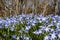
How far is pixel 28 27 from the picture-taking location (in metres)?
3.42

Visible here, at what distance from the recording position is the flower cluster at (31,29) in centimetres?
312

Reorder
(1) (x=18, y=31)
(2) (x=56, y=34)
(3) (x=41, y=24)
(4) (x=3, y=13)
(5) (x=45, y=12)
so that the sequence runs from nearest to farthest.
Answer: (2) (x=56, y=34) < (1) (x=18, y=31) < (3) (x=41, y=24) < (5) (x=45, y=12) < (4) (x=3, y=13)

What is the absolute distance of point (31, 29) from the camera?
337 cm

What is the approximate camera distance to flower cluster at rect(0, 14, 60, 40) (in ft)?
10.2

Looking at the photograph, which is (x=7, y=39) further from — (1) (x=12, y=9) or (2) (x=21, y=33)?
(1) (x=12, y=9)

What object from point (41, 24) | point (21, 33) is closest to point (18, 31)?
point (21, 33)

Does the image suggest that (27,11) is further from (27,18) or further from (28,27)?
(28,27)

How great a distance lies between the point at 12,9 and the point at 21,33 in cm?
219

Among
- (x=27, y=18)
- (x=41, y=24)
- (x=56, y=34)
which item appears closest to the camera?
(x=56, y=34)

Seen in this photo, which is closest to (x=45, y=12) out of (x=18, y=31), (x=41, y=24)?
(x=41, y=24)

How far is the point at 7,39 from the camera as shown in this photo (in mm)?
3227

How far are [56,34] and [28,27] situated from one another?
1.69ft

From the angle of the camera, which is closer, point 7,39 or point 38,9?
point 7,39

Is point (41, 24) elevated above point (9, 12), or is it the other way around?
point (41, 24)
